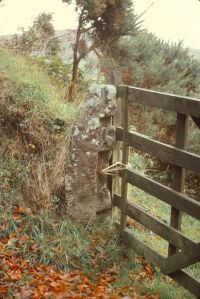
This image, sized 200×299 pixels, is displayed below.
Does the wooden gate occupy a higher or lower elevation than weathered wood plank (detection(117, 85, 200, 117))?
lower

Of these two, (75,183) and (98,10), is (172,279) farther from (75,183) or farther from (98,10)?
(98,10)

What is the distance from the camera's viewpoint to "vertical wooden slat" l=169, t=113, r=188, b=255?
475 centimetres

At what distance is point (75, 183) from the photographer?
19.4 feet

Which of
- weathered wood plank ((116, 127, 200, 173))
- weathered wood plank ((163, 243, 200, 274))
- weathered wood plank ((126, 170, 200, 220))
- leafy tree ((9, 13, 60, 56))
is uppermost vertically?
leafy tree ((9, 13, 60, 56))

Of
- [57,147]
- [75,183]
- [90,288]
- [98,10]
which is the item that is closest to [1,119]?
[57,147]

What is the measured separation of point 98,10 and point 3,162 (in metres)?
4.33

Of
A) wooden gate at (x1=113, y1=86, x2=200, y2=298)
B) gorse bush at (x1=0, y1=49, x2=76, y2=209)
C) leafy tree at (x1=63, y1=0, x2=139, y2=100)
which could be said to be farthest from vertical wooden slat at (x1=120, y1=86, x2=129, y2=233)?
leafy tree at (x1=63, y1=0, x2=139, y2=100)

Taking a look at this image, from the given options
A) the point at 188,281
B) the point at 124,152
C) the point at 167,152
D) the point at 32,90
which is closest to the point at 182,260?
the point at 188,281

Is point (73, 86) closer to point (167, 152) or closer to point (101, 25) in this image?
point (101, 25)

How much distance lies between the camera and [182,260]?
4.91 m

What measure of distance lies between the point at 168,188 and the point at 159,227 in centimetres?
54

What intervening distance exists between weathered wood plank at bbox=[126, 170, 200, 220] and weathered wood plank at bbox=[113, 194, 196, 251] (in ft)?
1.01

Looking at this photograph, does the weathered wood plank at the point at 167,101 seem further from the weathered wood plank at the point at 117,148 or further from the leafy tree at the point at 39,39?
the leafy tree at the point at 39,39

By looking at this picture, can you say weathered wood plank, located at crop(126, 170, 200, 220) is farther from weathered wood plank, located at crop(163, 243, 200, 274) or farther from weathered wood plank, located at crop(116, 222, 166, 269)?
weathered wood plank, located at crop(116, 222, 166, 269)
